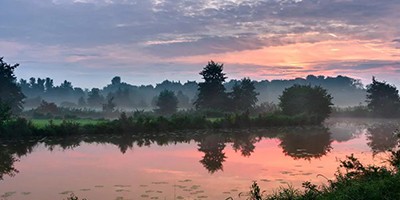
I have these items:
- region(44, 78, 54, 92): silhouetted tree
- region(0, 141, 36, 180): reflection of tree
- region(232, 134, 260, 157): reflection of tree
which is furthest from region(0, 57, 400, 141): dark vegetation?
region(44, 78, 54, 92): silhouetted tree

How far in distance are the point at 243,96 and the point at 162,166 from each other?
1567 inches

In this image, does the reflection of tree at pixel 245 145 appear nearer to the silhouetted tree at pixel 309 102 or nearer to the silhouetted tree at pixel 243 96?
the silhouetted tree at pixel 309 102

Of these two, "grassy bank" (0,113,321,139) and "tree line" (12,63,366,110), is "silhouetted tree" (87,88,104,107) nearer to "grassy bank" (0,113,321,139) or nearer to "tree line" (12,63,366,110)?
"tree line" (12,63,366,110)

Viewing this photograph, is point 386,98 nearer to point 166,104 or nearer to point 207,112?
point 207,112

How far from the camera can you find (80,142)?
2748 cm

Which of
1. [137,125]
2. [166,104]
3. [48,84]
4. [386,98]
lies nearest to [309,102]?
[386,98]

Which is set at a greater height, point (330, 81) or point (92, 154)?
point (330, 81)

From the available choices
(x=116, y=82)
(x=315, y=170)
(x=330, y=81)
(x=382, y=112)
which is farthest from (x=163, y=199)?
(x=330, y=81)

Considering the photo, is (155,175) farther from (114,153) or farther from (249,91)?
(249,91)

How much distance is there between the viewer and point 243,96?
56594 millimetres

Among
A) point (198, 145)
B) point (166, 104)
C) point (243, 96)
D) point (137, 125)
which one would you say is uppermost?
point (243, 96)

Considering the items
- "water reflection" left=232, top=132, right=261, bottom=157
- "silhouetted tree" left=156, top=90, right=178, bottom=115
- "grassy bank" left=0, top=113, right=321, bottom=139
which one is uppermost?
"silhouetted tree" left=156, top=90, right=178, bottom=115

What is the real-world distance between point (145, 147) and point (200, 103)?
107 ft

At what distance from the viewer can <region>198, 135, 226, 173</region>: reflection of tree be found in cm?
1755
